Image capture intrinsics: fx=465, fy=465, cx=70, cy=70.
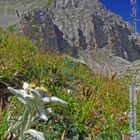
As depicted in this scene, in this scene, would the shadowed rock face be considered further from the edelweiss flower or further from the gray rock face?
the edelweiss flower

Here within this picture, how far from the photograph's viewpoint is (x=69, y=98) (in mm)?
5234

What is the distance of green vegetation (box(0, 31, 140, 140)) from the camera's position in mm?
4480

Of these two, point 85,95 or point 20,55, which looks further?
point 20,55

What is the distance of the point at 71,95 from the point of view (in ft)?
18.3

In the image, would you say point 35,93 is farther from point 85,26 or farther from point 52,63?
point 85,26

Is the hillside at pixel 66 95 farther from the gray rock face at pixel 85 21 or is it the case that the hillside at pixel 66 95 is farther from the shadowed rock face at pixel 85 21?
the gray rock face at pixel 85 21

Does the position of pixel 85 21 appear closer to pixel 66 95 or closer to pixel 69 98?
Result: pixel 66 95

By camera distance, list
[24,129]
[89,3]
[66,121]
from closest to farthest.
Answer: [24,129]
[66,121]
[89,3]

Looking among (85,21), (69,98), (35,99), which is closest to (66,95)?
(69,98)

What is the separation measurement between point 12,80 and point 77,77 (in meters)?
1.75

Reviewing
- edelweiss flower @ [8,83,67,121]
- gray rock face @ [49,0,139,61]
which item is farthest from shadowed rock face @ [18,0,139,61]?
edelweiss flower @ [8,83,67,121]

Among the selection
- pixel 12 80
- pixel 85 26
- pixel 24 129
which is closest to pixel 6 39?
pixel 12 80

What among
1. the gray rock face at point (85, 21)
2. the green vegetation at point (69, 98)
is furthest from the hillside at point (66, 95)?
the gray rock face at point (85, 21)

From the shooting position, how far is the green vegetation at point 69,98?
4480 millimetres
